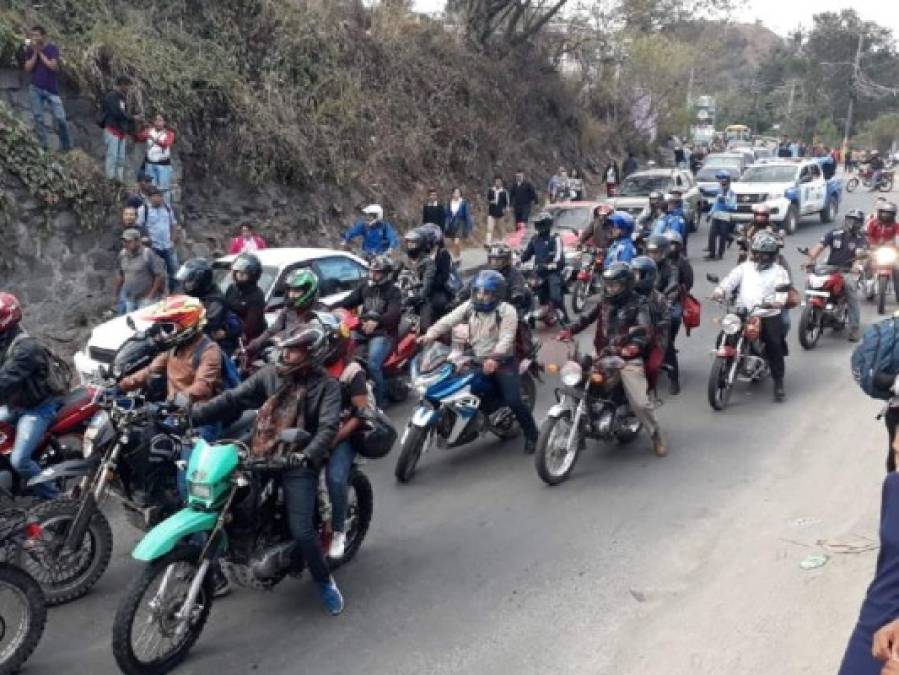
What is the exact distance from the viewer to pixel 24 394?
21.1 feet

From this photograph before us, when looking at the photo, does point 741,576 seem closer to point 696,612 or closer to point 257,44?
point 696,612

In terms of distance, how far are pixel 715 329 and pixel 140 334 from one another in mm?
9214

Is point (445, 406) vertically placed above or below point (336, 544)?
above

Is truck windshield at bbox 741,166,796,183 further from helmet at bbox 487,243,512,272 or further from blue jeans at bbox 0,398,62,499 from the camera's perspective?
blue jeans at bbox 0,398,62,499

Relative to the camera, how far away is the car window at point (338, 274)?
11.0m

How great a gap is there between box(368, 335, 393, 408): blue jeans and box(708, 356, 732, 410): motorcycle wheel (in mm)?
3482

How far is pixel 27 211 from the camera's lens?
12570mm

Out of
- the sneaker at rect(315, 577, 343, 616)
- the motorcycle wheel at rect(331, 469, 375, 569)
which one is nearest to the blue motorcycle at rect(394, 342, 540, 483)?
the motorcycle wheel at rect(331, 469, 375, 569)

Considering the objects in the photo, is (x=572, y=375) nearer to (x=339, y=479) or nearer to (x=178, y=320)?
(x=339, y=479)

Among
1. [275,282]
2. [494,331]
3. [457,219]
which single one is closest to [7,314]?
Answer: [494,331]

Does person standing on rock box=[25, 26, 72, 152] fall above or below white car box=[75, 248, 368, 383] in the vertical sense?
above

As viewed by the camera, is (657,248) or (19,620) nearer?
(19,620)

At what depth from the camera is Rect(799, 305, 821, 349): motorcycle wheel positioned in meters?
12.3

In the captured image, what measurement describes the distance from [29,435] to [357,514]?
7.94 ft
